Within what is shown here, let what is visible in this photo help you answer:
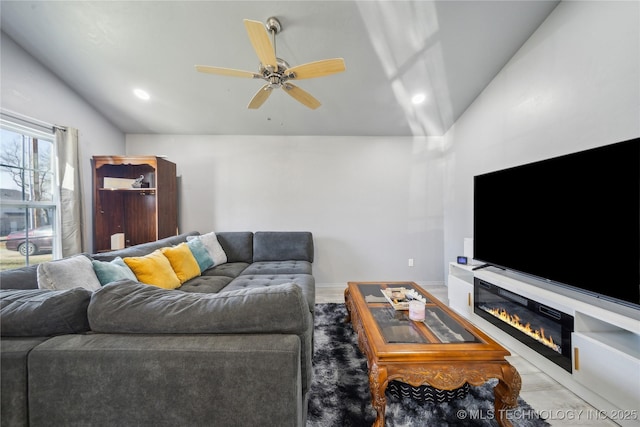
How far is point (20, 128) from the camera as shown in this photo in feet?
7.19

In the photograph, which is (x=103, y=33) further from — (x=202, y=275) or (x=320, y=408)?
(x=320, y=408)

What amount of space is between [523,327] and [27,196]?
487cm

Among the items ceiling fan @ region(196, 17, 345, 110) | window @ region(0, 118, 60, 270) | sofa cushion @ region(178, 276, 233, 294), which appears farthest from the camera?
window @ region(0, 118, 60, 270)

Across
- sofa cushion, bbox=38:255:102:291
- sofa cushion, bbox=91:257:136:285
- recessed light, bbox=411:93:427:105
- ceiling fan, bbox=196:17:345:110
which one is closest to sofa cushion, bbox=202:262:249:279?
sofa cushion, bbox=91:257:136:285

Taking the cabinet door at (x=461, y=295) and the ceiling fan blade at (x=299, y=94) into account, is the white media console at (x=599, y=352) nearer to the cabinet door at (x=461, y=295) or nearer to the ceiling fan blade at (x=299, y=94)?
the cabinet door at (x=461, y=295)

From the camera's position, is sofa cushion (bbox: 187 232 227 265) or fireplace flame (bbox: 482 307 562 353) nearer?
fireplace flame (bbox: 482 307 562 353)

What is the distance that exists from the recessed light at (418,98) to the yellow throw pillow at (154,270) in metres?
3.24

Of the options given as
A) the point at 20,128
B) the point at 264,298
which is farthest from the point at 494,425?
the point at 20,128

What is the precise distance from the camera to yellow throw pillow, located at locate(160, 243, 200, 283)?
215 cm

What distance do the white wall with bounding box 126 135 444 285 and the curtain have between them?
114cm

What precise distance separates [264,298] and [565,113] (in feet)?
8.59

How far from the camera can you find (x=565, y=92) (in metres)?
1.78

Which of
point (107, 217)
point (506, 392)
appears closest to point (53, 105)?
point (107, 217)

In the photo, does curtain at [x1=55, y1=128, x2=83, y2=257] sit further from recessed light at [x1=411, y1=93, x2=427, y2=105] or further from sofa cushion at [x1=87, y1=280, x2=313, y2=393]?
recessed light at [x1=411, y1=93, x2=427, y2=105]
